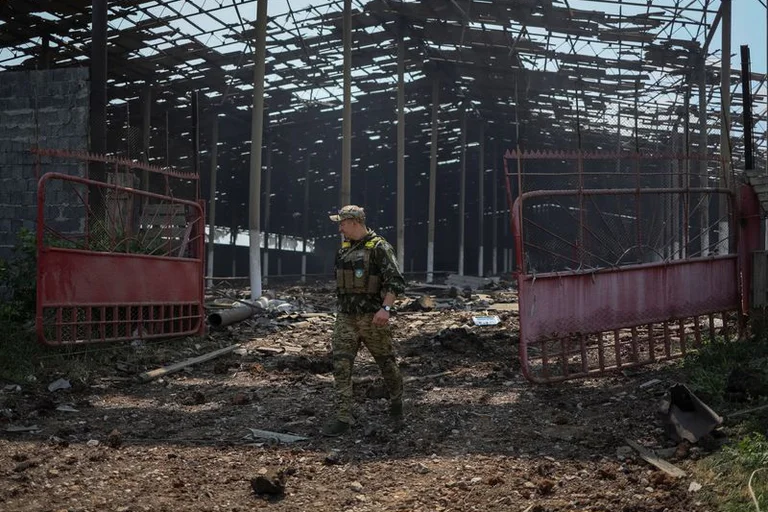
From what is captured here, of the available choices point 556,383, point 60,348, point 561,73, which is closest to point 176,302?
point 60,348

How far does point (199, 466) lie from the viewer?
4840mm

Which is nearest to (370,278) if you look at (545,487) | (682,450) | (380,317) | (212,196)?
A: (380,317)

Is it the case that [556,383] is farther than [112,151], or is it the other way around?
[112,151]

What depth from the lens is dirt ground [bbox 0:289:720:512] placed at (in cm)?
423

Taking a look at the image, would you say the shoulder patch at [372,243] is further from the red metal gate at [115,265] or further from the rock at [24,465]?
the red metal gate at [115,265]

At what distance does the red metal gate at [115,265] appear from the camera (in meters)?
7.66

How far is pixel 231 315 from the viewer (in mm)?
11531

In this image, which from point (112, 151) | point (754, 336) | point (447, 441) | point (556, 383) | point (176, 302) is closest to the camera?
point (447, 441)

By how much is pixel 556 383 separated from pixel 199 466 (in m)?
3.60

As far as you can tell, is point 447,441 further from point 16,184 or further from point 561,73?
point 561,73

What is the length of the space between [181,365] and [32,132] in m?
5.36

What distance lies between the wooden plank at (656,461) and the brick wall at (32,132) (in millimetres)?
8887

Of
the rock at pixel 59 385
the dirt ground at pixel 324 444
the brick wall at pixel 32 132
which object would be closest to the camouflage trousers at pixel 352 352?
the dirt ground at pixel 324 444

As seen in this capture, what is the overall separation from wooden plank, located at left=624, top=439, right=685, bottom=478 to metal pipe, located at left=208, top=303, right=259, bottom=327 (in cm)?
743
